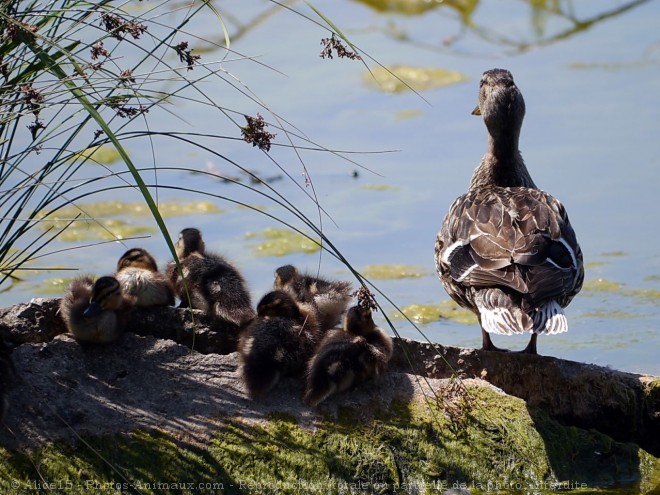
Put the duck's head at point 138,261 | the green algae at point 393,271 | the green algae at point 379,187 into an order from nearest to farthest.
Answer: the duck's head at point 138,261 < the green algae at point 393,271 < the green algae at point 379,187

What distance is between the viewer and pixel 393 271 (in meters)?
7.14

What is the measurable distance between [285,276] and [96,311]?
122 cm

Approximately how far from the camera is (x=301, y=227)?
8.10m

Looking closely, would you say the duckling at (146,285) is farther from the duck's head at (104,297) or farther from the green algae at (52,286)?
the green algae at (52,286)

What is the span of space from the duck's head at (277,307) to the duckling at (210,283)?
0.44 ft

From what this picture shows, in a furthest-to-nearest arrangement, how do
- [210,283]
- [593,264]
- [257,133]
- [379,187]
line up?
[379,187] → [593,264] → [210,283] → [257,133]

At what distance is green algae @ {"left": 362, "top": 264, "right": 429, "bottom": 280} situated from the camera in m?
7.08

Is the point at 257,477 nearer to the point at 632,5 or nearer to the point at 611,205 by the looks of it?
A: the point at 611,205

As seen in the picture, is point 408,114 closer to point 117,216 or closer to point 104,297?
point 117,216

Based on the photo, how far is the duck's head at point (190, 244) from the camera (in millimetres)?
5633

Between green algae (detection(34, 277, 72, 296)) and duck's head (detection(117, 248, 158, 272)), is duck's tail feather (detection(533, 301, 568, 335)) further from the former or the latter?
green algae (detection(34, 277, 72, 296))

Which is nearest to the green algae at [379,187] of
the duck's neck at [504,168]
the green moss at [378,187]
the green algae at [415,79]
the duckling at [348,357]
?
the green moss at [378,187]

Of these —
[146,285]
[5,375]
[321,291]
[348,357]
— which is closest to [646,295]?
[321,291]

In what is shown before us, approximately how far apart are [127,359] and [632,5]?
25.3ft
